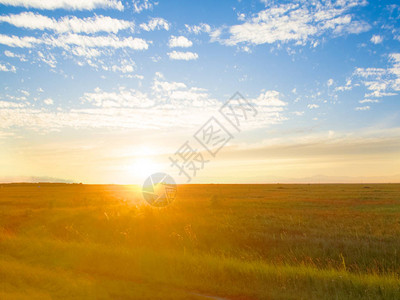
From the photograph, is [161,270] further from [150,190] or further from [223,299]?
[150,190]

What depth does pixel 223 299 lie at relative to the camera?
310 inches

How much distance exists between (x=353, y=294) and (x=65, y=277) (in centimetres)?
726

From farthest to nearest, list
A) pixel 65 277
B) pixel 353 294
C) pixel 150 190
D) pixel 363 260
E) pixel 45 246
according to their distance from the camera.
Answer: pixel 150 190 → pixel 363 260 → pixel 45 246 → pixel 65 277 → pixel 353 294

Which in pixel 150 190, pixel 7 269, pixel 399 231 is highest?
pixel 150 190

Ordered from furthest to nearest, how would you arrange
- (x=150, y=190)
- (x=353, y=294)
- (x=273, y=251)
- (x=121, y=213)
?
(x=150, y=190), (x=121, y=213), (x=273, y=251), (x=353, y=294)

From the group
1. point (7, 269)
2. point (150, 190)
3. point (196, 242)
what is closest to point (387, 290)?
point (196, 242)

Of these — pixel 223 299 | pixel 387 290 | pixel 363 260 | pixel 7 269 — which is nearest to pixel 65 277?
pixel 7 269

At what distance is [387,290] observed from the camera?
857 cm

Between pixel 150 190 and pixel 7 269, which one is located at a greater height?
pixel 150 190

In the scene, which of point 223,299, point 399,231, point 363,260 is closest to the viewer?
point 223,299

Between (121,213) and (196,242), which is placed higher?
(121,213)

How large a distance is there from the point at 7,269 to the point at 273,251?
422 inches

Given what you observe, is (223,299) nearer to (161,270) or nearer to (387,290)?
(161,270)

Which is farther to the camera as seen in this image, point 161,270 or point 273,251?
point 273,251
